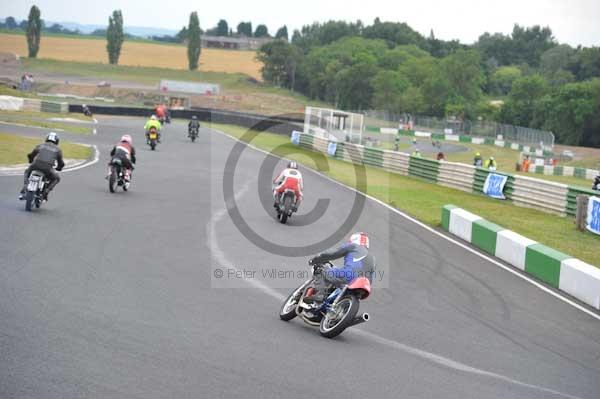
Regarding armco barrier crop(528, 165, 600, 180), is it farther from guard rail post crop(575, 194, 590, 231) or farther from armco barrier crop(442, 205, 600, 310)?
armco barrier crop(442, 205, 600, 310)

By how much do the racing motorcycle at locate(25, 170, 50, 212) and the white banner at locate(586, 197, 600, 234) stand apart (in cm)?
1300

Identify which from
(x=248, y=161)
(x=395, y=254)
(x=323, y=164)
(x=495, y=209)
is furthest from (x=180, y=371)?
(x=323, y=164)

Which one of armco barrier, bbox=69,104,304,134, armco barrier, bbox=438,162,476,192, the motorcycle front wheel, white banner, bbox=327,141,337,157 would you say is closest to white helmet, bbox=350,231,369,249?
the motorcycle front wheel

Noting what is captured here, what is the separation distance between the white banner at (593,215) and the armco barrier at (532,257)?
3.58m

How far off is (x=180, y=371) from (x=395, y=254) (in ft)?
30.1

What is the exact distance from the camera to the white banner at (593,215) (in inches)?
833

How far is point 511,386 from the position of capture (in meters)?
8.39

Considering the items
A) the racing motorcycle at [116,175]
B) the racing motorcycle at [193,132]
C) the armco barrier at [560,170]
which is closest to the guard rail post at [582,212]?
the racing motorcycle at [116,175]

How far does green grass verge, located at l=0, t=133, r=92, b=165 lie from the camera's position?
26.1 m

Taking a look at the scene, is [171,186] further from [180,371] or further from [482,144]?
[482,144]

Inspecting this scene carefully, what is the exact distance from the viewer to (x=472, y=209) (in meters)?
25.6

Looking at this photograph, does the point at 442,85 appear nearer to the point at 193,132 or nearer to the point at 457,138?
the point at 457,138

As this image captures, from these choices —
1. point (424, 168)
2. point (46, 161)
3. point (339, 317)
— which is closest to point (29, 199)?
point (46, 161)

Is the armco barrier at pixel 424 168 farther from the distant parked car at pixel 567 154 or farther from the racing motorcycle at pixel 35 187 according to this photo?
the distant parked car at pixel 567 154
